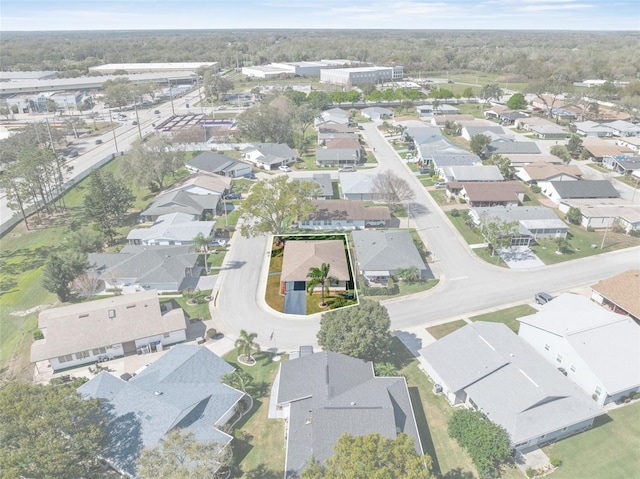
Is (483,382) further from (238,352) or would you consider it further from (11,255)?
(11,255)

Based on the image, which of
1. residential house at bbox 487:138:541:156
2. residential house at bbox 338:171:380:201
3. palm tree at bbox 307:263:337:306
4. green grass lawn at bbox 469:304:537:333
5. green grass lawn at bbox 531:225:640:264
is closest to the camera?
green grass lawn at bbox 469:304:537:333

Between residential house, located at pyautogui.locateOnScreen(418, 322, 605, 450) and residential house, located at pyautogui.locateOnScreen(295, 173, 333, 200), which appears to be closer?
residential house, located at pyautogui.locateOnScreen(418, 322, 605, 450)

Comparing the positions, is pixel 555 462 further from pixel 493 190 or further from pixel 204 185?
pixel 204 185

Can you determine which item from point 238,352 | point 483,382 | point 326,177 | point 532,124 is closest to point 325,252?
point 238,352

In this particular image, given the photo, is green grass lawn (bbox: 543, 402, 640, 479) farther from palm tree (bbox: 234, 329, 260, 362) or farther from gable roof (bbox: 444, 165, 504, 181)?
gable roof (bbox: 444, 165, 504, 181)

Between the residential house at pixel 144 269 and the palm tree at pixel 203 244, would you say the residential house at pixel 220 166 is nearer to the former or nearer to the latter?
the palm tree at pixel 203 244

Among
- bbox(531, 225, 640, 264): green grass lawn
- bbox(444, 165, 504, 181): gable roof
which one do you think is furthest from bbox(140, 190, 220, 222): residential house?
bbox(531, 225, 640, 264): green grass lawn

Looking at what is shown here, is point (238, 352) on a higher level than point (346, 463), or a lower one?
lower

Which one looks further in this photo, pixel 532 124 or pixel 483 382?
pixel 532 124
